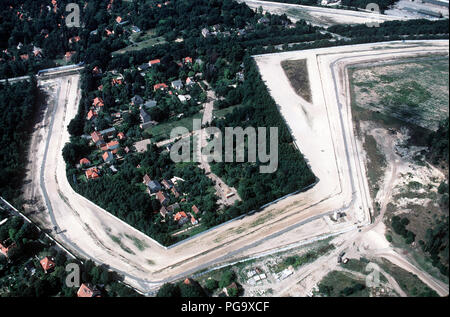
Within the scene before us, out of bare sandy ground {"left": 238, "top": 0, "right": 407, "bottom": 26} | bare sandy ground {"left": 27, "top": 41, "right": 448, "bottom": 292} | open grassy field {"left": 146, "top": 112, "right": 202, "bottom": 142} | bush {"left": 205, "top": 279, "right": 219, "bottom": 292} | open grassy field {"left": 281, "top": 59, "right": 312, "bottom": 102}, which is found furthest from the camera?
bare sandy ground {"left": 238, "top": 0, "right": 407, "bottom": 26}

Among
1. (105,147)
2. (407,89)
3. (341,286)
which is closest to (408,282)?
(341,286)

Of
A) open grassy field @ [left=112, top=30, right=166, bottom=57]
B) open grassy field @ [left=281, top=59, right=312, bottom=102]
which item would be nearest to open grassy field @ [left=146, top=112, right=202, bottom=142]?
open grassy field @ [left=281, top=59, right=312, bottom=102]

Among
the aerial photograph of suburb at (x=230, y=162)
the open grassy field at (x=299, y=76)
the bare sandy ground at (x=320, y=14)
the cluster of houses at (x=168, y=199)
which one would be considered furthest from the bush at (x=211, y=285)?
the bare sandy ground at (x=320, y=14)

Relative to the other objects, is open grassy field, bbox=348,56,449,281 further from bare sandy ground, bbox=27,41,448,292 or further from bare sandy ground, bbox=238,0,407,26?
bare sandy ground, bbox=238,0,407,26

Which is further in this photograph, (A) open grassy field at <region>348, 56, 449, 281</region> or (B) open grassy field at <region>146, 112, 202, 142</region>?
(B) open grassy field at <region>146, 112, 202, 142</region>

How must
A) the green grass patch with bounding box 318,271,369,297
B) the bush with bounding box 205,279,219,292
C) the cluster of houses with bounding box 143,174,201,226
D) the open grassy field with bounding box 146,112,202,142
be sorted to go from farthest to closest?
the open grassy field with bounding box 146,112,202,142
the cluster of houses with bounding box 143,174,201,226
the bush with bounding box 205,279,219,292
the green grass patch with bounding box 318,271,369,297

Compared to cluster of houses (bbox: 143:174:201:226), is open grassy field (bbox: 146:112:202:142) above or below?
above
